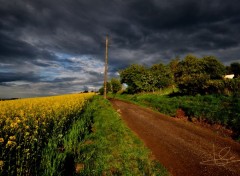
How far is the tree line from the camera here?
19453 millimetres

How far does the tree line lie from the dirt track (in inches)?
361

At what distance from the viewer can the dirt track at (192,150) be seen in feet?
19.8

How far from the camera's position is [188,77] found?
23969 millimetres

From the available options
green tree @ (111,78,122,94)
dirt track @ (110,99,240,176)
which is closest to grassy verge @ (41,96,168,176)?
dirt track @ (110,99,240,176)

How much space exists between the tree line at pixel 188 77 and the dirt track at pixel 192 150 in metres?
9.16

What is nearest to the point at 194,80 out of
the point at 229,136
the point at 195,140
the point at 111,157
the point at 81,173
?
the point at 229,136

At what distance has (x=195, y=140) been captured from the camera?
8.97 meters

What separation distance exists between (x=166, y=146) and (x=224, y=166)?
7.95 ft

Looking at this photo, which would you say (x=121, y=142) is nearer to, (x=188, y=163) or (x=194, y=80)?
(x=188, y=163)

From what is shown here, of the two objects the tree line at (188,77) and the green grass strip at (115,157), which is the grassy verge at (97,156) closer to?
the green grass strip at (115,157)

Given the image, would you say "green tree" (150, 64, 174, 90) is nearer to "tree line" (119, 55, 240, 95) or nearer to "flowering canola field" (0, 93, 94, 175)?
"tree line" (119, 55, 240, 95)

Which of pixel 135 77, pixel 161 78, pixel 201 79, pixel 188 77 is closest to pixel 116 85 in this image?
pixel 135 77

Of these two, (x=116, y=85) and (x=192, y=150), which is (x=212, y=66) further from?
(x=116, y=85)

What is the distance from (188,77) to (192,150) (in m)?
17.7
